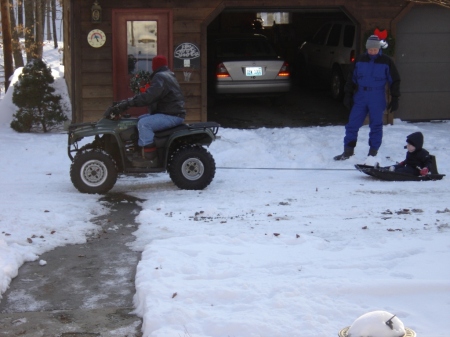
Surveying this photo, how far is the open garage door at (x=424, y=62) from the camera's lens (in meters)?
16.0

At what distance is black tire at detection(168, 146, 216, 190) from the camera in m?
9.91

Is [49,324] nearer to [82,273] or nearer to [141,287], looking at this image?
[141,287]

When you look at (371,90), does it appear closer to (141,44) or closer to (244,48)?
(141,44)

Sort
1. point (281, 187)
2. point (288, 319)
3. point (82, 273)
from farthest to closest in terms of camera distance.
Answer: point (281, 187), point (82, 273), point (288, 319)

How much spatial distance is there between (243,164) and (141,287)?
625 centimetres

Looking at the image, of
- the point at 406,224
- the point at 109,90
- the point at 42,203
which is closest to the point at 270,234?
the point at 406,224

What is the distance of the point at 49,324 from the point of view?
5.45 metres

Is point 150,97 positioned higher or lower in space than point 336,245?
higher

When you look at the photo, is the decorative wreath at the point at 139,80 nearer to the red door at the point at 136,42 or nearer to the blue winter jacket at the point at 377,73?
the red door at the point at 136,42

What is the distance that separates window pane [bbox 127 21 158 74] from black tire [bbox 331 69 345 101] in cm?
515

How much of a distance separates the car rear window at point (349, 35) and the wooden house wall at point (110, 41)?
6.91ft

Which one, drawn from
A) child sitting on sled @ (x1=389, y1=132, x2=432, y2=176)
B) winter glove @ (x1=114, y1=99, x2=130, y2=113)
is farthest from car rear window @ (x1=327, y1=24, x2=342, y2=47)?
winter glove @ (x1=114, y1=99, x2=130, y2=113)

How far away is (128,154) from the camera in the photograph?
10008 millimetres

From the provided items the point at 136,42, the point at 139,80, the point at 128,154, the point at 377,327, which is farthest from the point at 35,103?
the point at 377,327
